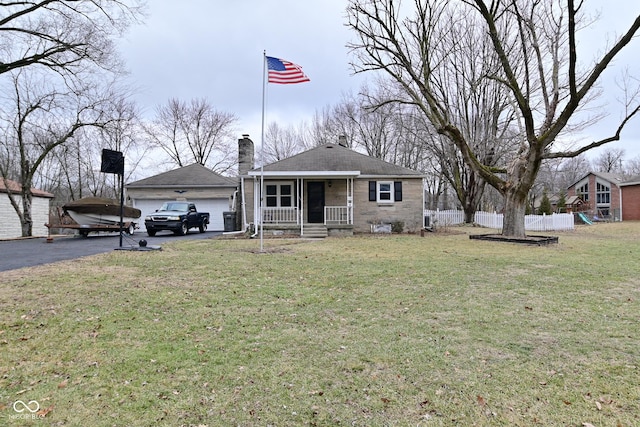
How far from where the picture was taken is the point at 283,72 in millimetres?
11828

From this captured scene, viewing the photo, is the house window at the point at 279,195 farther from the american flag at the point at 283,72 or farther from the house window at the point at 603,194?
the house window at the point at 603,194

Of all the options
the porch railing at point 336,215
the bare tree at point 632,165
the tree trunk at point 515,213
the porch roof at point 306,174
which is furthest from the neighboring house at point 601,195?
the porch roof at point 306,174

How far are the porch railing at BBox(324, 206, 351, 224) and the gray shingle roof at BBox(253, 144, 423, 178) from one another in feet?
6.30

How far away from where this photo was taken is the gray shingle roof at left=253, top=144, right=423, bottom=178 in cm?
1847

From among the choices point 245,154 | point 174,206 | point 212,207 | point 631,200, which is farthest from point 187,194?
point 631,200

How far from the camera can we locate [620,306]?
199 inches

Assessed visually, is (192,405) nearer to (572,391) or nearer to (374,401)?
(374,401)

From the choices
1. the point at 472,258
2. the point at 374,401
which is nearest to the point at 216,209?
the point at 472,258

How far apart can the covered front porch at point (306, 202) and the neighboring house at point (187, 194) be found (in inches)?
211

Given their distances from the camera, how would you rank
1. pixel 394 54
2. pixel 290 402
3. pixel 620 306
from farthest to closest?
1. pixel 394 54
2. pixel 620 306
3. pixel 290 402

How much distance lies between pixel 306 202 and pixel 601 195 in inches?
1445

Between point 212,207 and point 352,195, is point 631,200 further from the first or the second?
point 212,207

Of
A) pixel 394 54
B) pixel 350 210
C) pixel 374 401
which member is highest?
pixel 394 54

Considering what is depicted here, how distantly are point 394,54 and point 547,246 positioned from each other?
31.5ft
